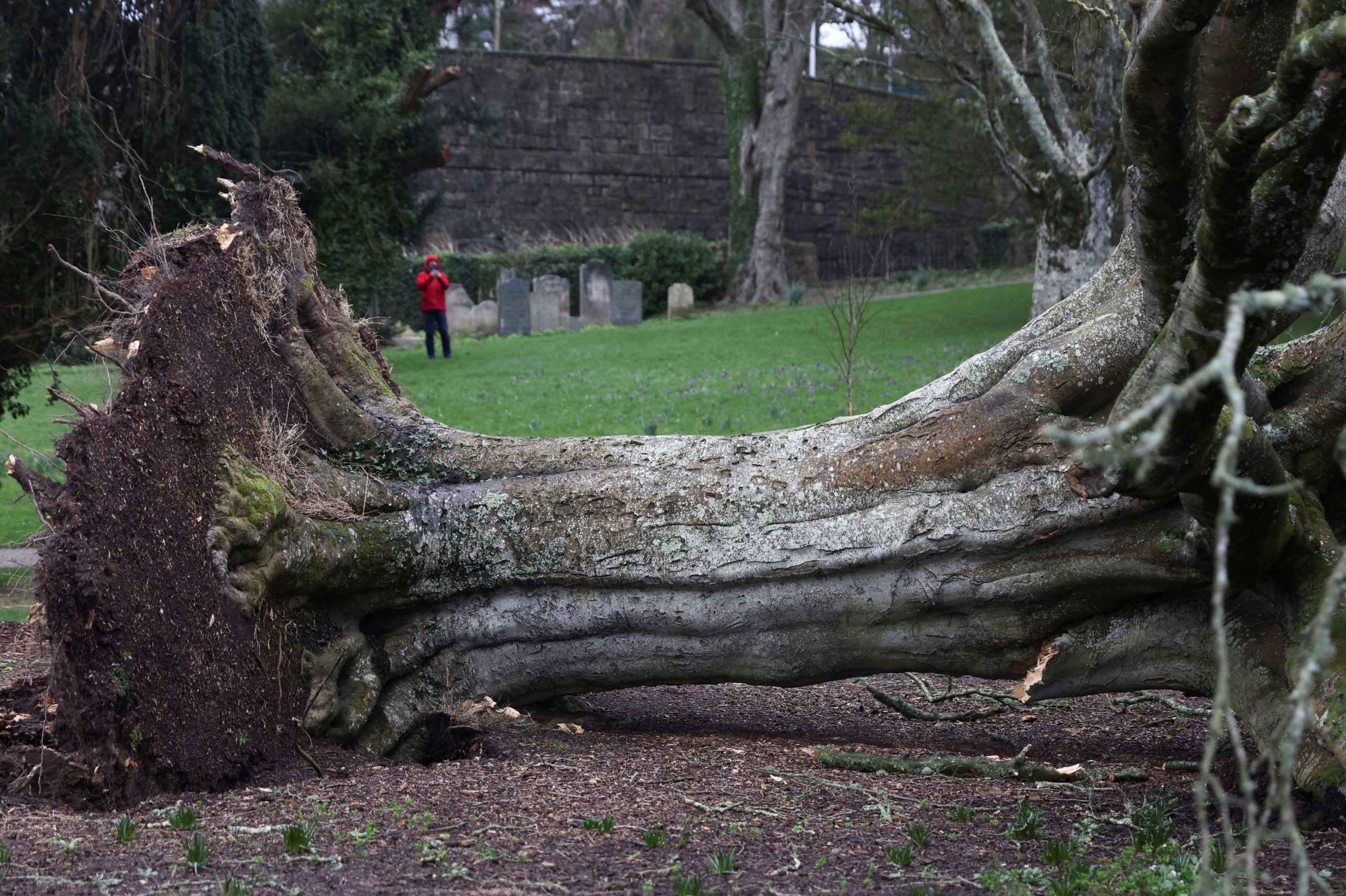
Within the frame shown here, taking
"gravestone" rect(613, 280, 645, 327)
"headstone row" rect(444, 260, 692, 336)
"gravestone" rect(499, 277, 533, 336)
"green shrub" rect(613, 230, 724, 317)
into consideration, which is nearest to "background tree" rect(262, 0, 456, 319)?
"gravestone" rect(499, 277, 533, 336)

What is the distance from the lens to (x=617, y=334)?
22.9m

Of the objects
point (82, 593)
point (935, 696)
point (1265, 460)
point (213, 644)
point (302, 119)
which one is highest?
point (302, 119)

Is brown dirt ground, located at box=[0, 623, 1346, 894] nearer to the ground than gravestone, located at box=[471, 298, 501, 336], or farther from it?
nearer to the ground

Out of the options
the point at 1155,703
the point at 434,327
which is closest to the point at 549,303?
the point at 434,327

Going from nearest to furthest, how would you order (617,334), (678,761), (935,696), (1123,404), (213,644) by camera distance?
(1123,404), (213,644), (678,761), (935,696), (617,334)

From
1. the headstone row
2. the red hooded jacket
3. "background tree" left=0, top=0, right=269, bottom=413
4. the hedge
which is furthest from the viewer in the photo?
the hedge

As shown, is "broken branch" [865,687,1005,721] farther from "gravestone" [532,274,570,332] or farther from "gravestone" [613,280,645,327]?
"gravestone" [613,280,645,327]

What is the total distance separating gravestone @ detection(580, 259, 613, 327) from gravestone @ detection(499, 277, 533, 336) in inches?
68.9

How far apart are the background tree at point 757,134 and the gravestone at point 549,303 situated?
5110 millimetres

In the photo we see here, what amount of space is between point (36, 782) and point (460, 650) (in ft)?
6.72

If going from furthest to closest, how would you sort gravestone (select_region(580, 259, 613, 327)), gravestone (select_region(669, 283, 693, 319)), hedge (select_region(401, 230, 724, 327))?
hedge (select_region(401, 230, 724, 327))
gravestone (select_region(669, 283, 693, 319))
gravestone (select_region(580, 259, 613, 327))

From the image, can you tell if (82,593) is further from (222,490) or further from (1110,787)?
(1110,787)

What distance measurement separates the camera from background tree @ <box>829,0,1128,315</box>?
1259 cm

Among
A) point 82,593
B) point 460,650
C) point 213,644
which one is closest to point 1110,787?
point 460,650
